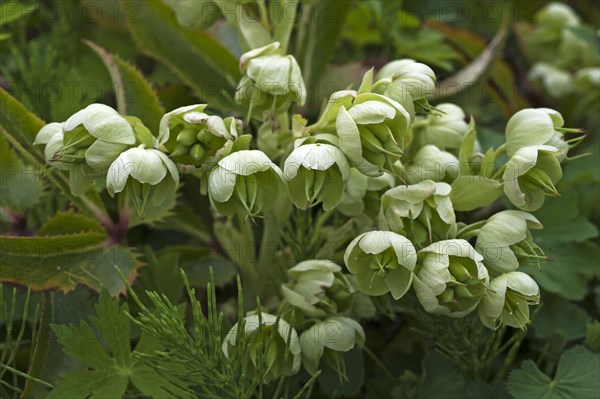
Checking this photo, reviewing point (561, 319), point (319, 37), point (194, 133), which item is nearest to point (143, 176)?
point (194, 133)

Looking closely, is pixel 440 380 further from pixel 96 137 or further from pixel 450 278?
pixel 96 137

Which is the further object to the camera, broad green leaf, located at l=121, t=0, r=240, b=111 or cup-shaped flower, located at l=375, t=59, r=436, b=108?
broad green leaf, located at l=121, t=0, r=240, b=111

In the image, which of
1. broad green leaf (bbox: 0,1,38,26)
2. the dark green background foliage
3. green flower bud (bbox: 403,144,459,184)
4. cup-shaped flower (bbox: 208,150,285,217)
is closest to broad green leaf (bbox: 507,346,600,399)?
the dark green background foliage

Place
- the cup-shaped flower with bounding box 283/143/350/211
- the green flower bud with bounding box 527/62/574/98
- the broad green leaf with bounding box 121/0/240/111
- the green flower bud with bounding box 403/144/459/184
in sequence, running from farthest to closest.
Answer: the green flower bud with bounding box 527/62/574/98
the broad green leaf with bounding box 121/0/240/111
the green flower bud with bounding box 403/144/459/184
the cup-shaped flower with bounding box 283/143/350/211

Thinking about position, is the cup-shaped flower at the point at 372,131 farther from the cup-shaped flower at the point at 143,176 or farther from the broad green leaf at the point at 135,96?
the broad green leaf at the point at 135,96

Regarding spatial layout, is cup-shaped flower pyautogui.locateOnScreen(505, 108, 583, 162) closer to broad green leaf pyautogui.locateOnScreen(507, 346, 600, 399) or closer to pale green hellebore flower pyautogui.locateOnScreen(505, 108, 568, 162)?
pale green hellebore flower pyautogui.locateOnScreen(505, 108, 568, 162)
